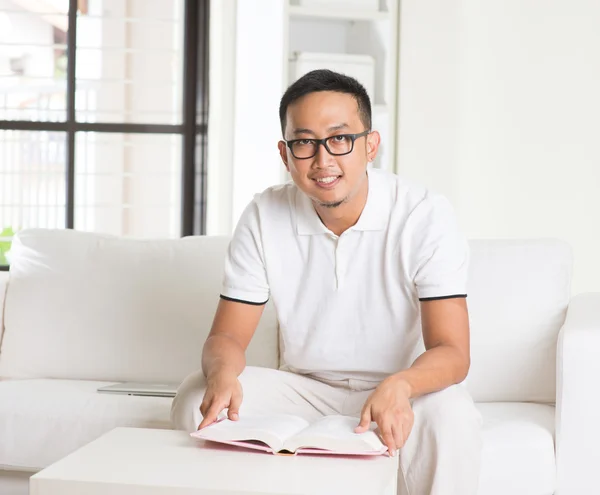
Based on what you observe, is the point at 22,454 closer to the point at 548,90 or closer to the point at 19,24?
the point at 548,90

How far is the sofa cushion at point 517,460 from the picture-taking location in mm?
1874

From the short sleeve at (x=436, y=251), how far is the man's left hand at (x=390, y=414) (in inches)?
12.2

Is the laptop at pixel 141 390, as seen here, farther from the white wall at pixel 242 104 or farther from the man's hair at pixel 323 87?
the white wall at pixel 242 104

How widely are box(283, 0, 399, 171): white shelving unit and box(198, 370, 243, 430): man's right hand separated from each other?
1843 millimetres

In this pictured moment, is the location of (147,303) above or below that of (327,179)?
below

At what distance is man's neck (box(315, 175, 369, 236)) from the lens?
188 centimetres

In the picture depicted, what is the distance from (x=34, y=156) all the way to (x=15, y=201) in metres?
0.24

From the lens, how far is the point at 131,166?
4.19 m

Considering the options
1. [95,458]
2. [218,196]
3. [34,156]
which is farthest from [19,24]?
[95,458]

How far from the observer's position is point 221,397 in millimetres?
1563

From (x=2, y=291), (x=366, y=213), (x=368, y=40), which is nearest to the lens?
(x=366, y=213)

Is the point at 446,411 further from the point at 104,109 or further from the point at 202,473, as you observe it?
the point at 104,109

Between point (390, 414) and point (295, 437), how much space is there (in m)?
0.17

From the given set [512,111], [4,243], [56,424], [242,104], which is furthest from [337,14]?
[56,424]
